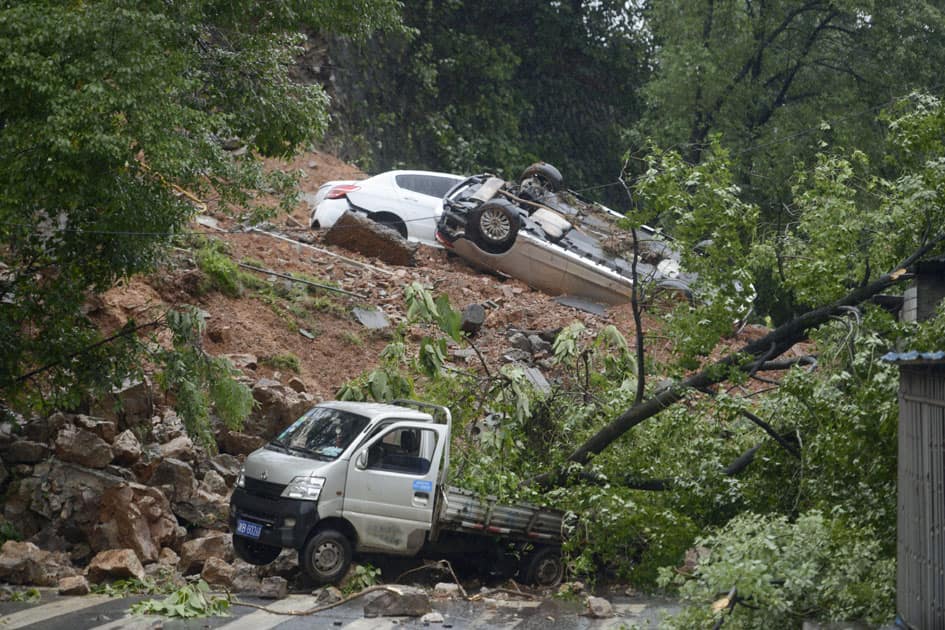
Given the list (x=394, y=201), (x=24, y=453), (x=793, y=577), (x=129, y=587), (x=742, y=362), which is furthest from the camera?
(x=394, y=201)

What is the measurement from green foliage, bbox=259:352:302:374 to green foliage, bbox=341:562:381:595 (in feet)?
17.6

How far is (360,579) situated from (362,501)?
2.57 feet

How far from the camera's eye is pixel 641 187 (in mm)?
10719

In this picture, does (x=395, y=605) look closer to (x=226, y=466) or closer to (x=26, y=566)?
(x=26, y=566)


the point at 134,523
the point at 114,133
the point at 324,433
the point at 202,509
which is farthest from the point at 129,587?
the point at 114,133

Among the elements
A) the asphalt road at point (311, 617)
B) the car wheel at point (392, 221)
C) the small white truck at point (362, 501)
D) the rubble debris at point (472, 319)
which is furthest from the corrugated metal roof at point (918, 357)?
the car wheel at point (392, 221)

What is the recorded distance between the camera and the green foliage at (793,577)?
6.68 meters

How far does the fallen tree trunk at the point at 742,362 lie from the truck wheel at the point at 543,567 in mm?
810

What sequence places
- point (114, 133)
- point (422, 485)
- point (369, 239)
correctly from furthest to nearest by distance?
point (369, 239), point (422, 485), point (114, 133)

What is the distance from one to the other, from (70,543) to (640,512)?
242 inches

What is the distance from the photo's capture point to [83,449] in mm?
12203

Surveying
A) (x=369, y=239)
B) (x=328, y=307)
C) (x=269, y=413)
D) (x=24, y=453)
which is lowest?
(x=24, y=453)

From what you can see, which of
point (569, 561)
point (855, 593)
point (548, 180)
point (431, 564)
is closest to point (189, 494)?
point (431, 564)

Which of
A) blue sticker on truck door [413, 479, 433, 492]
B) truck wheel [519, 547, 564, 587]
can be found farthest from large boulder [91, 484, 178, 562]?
truck wheel [519, 547, 564, 587]
